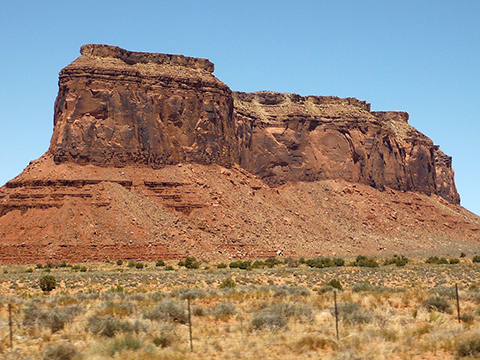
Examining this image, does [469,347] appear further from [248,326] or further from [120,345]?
[120,345]

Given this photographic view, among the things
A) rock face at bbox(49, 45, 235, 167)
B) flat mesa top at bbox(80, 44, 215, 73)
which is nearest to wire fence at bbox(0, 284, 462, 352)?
rock face at bbox(49, 45, 235, 167)

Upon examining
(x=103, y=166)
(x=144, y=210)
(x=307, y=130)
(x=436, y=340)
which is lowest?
(x=436, y=340)

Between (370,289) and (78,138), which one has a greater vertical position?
(78,138)

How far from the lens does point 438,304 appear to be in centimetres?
2394

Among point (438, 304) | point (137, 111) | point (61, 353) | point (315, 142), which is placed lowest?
point (61, 353)

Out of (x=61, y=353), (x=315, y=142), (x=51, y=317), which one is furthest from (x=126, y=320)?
(x=315, y=142)

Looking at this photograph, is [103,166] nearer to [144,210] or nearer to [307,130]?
[144,210]

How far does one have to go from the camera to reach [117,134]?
73.9 m

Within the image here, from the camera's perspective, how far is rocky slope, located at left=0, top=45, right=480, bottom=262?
63406 mm

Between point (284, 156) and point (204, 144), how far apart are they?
20.8 m

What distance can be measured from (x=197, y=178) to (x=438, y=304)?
52.4 m

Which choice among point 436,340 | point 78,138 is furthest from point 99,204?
point 436,340

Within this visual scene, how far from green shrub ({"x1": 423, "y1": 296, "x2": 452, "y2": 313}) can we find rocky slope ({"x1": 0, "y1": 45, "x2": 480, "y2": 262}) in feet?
128

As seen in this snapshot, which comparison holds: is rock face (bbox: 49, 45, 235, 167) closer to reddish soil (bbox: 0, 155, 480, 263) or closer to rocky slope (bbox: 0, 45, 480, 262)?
rocky slope (bbox: 0, 45, 480, 262)
